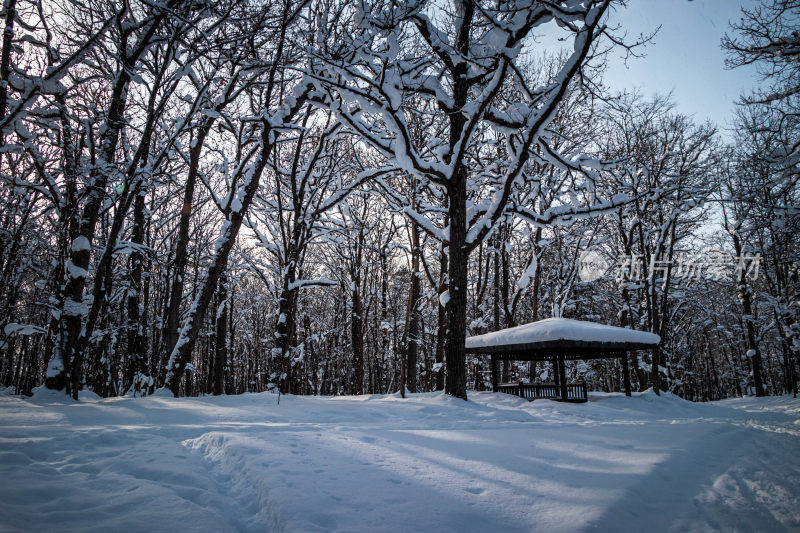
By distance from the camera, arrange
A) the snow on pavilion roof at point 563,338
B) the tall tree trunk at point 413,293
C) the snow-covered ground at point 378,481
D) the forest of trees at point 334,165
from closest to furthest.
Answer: the snow-covered ground at point 378,481
the forest of trees at point 334,165
the snow on pavilion roof at point 563,338
the tall tree trunk at point 413,293

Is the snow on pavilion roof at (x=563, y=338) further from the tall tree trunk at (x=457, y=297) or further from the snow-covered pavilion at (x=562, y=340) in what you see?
the tall tree trunk at (x=457, y=297)

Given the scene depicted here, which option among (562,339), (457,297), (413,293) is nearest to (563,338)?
(562,339)

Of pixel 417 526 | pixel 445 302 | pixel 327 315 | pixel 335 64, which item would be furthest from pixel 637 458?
pixel 327 315

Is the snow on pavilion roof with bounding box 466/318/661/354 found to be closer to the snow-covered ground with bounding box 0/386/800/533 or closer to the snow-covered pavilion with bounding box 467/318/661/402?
the snow-covered pavilion with bounding box 467/318/661/402

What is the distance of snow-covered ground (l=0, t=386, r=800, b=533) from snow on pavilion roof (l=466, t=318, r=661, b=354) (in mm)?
5398

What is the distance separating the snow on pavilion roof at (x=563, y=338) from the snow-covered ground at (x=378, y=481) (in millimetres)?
5398

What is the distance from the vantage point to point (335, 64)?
A: 642 centimetres

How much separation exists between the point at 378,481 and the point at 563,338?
852cm

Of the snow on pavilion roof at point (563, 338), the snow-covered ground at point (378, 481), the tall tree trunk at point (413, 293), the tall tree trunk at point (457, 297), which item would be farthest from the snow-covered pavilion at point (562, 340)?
the snow-covered ground at point (378, 481)

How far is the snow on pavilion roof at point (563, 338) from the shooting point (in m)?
9.85

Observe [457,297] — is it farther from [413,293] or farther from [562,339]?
[413,293]

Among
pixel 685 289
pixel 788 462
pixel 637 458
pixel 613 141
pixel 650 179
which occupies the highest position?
pixel 613 141

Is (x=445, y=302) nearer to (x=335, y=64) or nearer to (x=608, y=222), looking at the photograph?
(x=335, y=64)

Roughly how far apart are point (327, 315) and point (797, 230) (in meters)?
29.0
